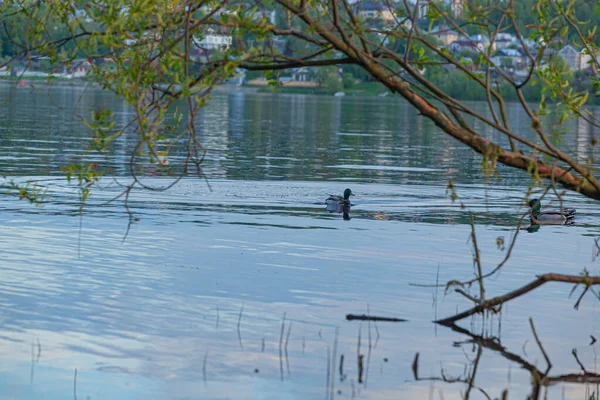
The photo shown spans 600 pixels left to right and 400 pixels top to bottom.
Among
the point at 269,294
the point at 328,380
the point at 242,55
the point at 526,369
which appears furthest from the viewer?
the point at 269,294

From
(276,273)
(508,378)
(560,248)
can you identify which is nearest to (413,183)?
(560,248)

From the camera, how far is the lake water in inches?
444

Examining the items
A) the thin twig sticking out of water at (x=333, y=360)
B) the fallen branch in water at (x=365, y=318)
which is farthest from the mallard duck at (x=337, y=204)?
the thin twig sticking out of water at (x=333, y=360)

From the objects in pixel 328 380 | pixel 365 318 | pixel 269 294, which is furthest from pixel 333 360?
pixel 269 294

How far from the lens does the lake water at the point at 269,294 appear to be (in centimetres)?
1127

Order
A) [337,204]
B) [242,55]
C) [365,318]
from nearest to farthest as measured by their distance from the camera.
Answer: [242,55], [365,318], [337,204]

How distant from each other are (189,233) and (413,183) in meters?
13.7

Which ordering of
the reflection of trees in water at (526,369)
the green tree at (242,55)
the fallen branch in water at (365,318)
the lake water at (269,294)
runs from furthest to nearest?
the fallen branch in water at (365,318) < the lake water at (269,294) < the reflection of trees in water at (526,369) < the green tree at (242,55)

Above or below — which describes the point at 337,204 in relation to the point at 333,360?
above

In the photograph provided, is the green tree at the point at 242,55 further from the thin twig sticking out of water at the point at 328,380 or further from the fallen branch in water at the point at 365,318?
the fallen branch in water at the point at 365,318

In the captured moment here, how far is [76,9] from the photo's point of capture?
10266 millimetres

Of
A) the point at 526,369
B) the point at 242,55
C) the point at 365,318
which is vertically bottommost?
the point at 526,369

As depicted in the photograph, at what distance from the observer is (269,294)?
611 inches

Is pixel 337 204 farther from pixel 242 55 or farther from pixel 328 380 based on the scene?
pixel 242 55
